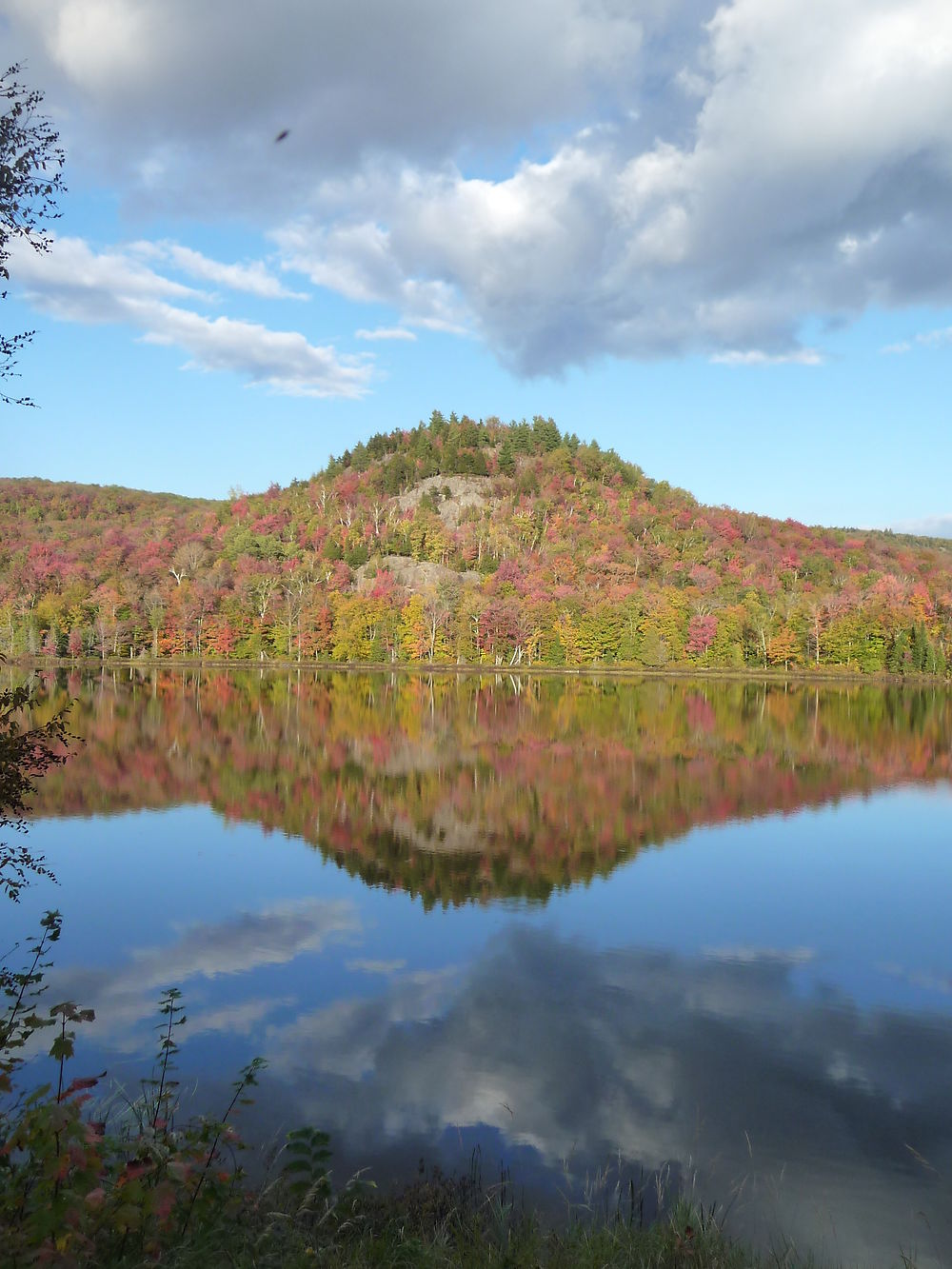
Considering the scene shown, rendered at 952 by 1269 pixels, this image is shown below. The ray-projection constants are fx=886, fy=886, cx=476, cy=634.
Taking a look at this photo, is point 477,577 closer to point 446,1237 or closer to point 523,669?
point 523,669

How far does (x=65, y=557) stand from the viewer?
106 meters

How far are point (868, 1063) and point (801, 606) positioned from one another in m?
84.8

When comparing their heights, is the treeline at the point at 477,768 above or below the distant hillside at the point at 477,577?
below

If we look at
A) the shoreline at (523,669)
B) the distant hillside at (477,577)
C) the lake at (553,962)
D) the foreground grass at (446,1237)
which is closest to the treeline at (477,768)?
the lake at (553,962)

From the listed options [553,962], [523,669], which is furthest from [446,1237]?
[523,669]

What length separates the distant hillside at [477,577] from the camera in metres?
87.4

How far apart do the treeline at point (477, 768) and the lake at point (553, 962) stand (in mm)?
164

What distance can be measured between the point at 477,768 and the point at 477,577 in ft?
249

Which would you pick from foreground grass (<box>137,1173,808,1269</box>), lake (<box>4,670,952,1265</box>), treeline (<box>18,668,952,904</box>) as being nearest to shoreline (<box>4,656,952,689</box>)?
treeline (<box>18,668,952,904</box>)

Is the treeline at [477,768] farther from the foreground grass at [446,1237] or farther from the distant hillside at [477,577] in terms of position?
the distant hillside at [477,577]

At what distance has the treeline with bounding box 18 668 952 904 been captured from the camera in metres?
18.7

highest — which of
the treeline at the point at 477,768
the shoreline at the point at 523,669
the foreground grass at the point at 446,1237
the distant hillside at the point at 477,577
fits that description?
the distant hillside at the point at 477,577

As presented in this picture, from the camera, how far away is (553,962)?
1210cm

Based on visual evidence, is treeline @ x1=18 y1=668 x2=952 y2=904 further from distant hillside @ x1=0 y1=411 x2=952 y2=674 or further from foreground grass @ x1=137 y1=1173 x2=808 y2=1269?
distant hillside @ x1=0 y1=411 x2=952 y2=674
